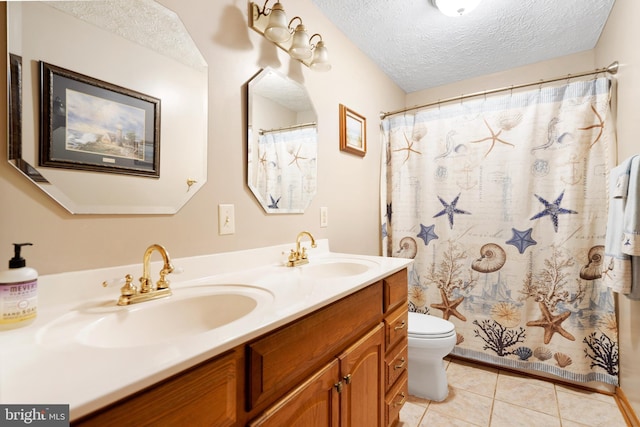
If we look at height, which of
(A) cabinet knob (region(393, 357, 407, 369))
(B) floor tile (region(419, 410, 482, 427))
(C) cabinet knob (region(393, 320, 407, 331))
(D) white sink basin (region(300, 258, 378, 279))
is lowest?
(B) floor tile (region(419, 410, 482, 427))

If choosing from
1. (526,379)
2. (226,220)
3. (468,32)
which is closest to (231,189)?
(226,220)

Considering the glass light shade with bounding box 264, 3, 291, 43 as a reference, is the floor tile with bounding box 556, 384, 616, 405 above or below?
below

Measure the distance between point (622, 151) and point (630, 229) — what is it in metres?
0.57

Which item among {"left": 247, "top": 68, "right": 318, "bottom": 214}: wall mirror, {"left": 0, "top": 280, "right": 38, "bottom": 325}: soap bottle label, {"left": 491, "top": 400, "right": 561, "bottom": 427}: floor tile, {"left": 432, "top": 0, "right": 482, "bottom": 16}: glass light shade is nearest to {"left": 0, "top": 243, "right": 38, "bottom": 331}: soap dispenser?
{"left": 0, "top": 280, "right": 38, "bottom": 325}: soap bottle label

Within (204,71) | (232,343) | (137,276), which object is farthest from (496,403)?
(204,71)

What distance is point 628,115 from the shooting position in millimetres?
1508

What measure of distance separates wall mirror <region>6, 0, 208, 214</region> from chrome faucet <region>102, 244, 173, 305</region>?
0.63 feet

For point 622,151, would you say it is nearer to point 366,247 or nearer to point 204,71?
point 366,247

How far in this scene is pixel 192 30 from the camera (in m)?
1.10

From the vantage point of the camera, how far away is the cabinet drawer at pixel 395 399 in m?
1.30

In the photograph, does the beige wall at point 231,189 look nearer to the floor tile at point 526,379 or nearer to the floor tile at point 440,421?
the floor tile at point 440,421

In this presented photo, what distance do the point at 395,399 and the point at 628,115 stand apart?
6.14ft

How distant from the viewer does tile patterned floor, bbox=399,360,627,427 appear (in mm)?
1527

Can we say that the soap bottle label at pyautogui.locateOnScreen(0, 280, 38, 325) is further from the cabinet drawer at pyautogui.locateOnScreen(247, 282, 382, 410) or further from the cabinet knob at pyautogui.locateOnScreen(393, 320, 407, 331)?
the cabinet knob at pyautogui.locateOnScreen(393, 320, 407, 331)
